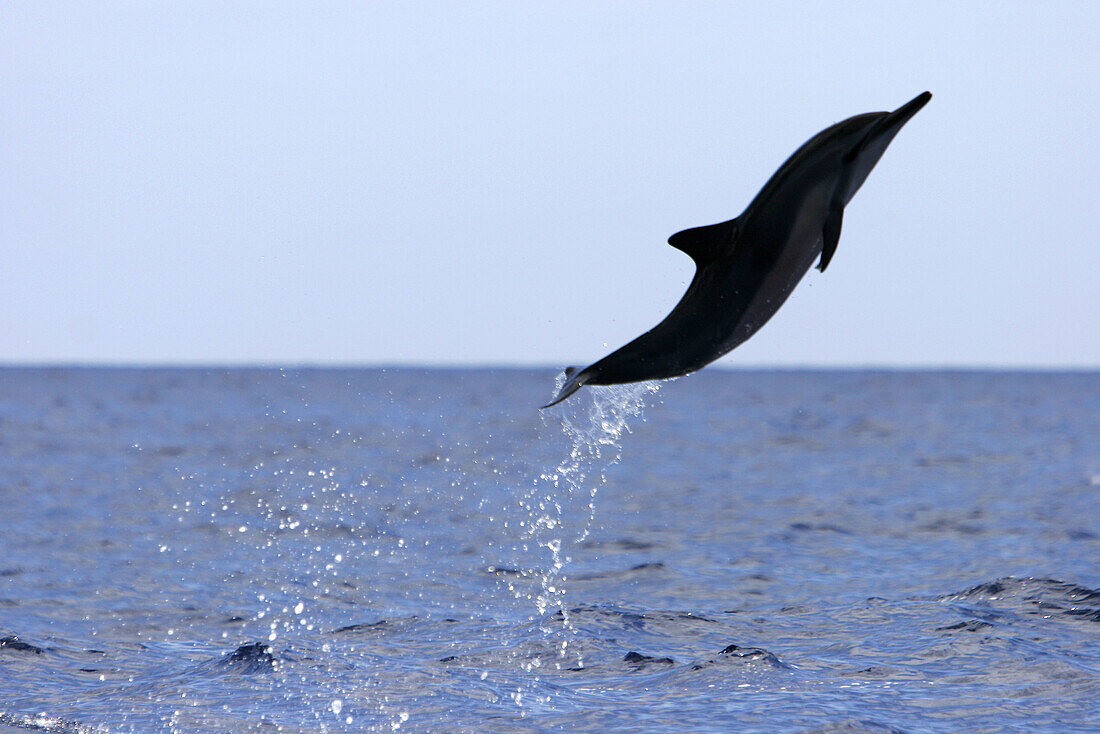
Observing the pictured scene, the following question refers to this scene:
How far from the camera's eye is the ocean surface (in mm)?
11242

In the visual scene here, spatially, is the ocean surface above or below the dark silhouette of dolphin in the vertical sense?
below

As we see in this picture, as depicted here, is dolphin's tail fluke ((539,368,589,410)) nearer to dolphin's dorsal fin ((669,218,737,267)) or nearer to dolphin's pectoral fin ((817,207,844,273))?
dolphin's dorsal fin ((669,218,737,267))

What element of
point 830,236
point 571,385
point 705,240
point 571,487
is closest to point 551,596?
point 571,385

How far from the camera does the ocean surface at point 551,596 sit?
1124 centimetres

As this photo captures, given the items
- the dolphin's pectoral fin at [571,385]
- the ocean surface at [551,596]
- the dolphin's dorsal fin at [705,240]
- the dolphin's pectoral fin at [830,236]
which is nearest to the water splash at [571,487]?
the ocean surface at [551,596]

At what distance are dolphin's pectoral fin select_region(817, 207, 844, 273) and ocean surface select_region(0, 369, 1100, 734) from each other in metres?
2.18

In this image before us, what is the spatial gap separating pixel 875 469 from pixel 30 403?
70.8 m

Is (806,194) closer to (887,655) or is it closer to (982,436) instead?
(887,655)

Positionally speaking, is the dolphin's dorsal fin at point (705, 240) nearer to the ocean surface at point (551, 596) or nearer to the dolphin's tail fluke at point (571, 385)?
the dolphin's tail fluke at point (571, 385)

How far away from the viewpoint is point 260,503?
93.9 ft

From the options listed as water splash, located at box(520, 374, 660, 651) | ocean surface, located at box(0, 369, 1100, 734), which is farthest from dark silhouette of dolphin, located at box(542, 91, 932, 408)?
ocean surface, located at box(0, 369, 1100, 734)

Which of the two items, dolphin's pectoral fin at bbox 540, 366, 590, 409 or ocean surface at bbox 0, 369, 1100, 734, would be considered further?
ocean surface at bbox 0, 369, 1100, 734

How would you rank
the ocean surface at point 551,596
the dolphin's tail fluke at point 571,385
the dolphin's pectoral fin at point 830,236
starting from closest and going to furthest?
the dolphin's pectoral fin at point 830,236 < the dolphin's tail fluke at point 571,385 < the ocean surface at point 551,596

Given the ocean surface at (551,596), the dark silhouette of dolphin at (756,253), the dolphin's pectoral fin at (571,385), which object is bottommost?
the ocean surface at (551,596)
